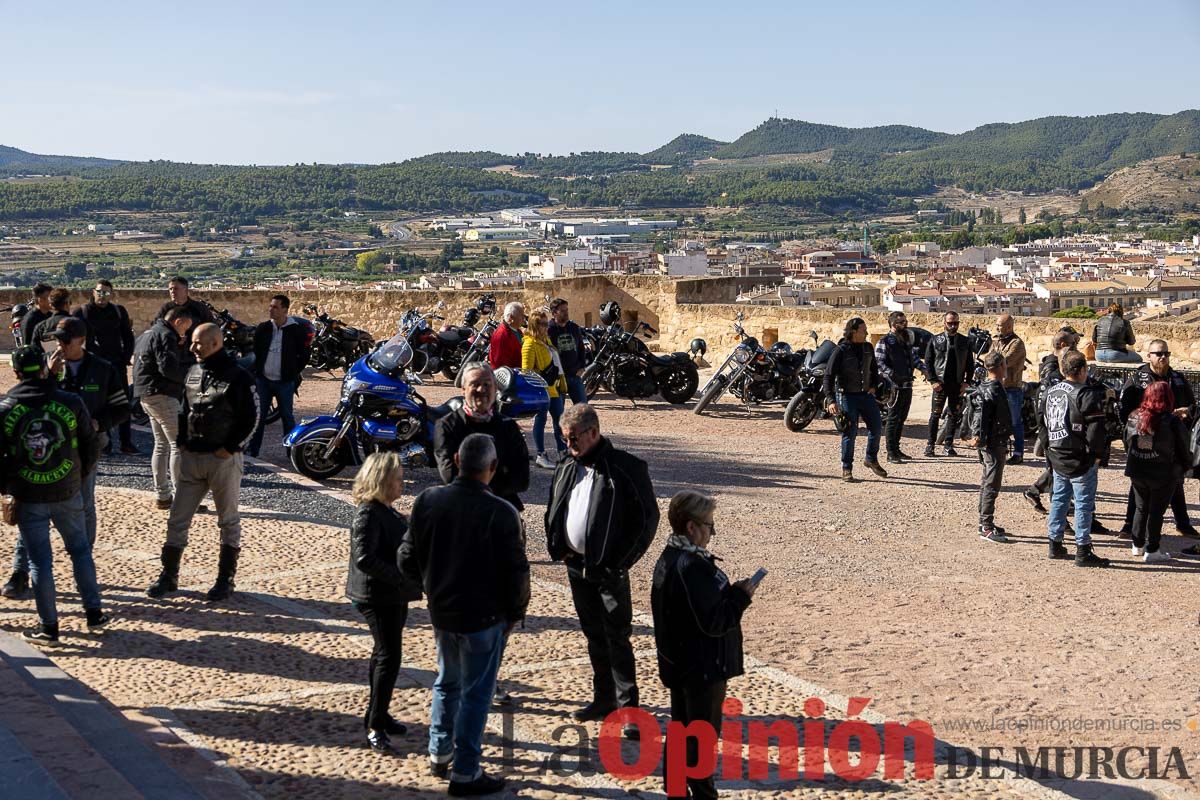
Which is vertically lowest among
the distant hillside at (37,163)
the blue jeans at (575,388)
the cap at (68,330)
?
the blue jeans at (575,388)

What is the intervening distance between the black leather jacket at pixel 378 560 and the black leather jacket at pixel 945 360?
27.3 ft

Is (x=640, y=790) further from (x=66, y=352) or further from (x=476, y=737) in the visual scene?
(x=66, y=352)

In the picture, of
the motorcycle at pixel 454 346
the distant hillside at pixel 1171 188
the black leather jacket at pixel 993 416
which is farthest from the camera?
the distant hillside at pixel 1171 188

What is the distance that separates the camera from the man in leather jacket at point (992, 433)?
30.1 ft

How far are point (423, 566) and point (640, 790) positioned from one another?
45.3 inches

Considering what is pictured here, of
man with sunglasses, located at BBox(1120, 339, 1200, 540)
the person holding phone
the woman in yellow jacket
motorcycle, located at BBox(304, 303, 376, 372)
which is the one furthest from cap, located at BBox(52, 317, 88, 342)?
motorcycle, located at BBox(304, 303, 376, 372)

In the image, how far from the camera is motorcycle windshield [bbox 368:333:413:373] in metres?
10.7

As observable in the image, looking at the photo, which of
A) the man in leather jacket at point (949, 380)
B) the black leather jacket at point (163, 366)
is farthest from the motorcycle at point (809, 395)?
the black leather jacket at point (163, 366)

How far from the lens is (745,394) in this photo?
1535cm

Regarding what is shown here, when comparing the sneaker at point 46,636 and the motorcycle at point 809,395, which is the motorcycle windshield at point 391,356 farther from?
the motorcycle at point 809,395

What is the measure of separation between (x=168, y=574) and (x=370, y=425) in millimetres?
3263

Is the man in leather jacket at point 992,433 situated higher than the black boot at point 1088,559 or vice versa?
the man in leather jacket at point 992,433

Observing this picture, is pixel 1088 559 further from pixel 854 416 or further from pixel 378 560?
pixel 378 560

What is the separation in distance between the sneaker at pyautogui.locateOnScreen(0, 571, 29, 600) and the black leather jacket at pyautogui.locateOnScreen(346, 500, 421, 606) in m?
2.86
